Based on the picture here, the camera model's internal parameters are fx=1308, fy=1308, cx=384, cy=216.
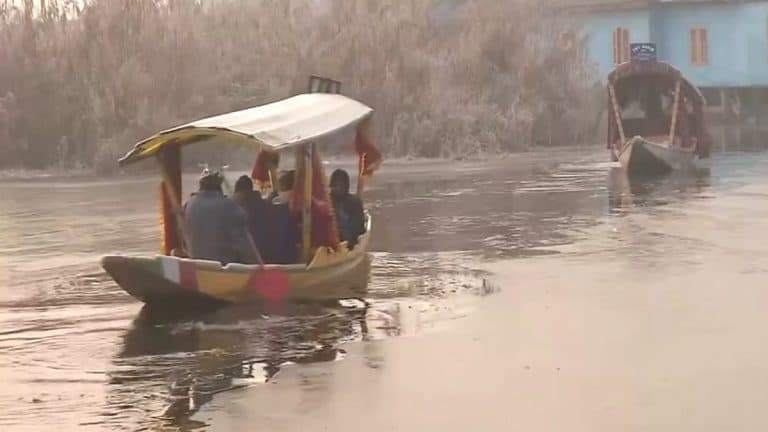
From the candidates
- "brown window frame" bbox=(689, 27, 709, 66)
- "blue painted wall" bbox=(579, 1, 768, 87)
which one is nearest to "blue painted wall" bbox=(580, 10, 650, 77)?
"blue painted wall" bbox=(579, 1, 768, 87)

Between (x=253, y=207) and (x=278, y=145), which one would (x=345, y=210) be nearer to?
(x=253, y=207)

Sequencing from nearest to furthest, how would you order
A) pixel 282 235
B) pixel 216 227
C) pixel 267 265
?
pixel 216 227 < pixel 267 265 < pixel 282 235

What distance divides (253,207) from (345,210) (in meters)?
2.04

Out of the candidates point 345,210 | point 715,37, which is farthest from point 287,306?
point 715,37

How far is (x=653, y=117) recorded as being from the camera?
36750 millimetres

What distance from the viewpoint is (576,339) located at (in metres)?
11.2

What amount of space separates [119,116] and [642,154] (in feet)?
54.0

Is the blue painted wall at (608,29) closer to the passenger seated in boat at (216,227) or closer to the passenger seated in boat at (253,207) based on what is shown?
the passenger seated in boat at (253,207)

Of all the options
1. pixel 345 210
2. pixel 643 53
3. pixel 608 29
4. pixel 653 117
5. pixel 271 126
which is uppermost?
pixel 608 29

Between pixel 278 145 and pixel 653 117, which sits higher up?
pixel 278 145

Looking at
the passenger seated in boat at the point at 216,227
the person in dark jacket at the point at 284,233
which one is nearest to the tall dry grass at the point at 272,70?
the person in dark jacket at the point at 284,233

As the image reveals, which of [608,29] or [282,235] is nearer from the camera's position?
[282,235]

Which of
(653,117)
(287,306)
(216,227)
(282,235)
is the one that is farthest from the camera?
(653,117)

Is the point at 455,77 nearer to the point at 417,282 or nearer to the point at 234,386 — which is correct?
the point at 417,282
